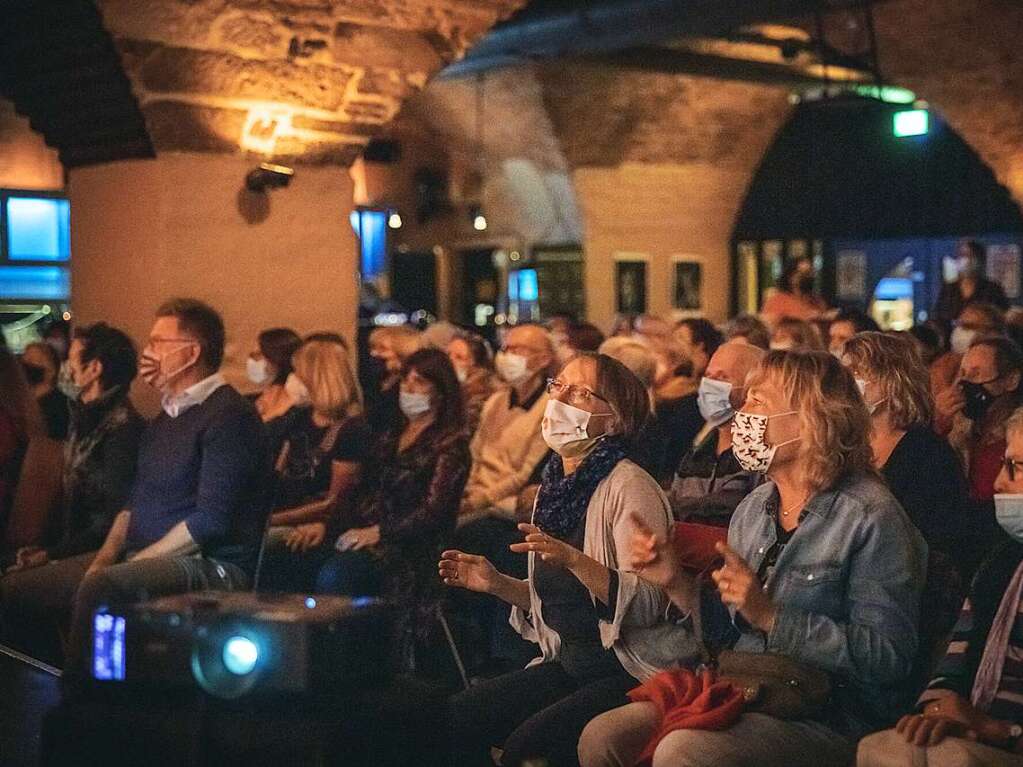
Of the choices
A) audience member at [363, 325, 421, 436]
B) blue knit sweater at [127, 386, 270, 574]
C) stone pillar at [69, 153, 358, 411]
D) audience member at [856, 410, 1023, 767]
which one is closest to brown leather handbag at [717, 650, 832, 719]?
audience member at [856, 410, 1023, 767]

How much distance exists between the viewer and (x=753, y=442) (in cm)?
343

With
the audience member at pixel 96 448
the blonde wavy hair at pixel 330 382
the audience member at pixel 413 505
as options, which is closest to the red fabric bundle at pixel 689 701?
the audience member at pixel 413 505

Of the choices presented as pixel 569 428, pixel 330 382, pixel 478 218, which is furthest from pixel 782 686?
pixel 478 218

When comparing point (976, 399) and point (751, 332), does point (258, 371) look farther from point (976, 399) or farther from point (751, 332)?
point (976, 399)

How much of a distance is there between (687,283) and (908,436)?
1283 centimetres

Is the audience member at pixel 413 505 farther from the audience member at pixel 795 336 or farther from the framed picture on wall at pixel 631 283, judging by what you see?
the framed picture on wall at pixel 631 283

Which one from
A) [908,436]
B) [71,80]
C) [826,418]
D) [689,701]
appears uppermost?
[71,80]

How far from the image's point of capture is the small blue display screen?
2730 millimetres

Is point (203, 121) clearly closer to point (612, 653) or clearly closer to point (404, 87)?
point (404, 87)

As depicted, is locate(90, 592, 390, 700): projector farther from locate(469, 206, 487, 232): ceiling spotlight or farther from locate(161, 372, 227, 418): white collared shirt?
locate(469, 206, 487, 232): ceiling spotlight

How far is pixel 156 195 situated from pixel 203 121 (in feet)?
1.39

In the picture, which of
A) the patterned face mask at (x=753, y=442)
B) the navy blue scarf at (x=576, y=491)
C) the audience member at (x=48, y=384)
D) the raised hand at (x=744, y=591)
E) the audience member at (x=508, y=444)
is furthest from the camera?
the audience member at (x=48, y=384)

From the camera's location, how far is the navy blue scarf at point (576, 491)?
3824 mm

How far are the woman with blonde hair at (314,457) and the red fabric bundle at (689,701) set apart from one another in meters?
2.74
